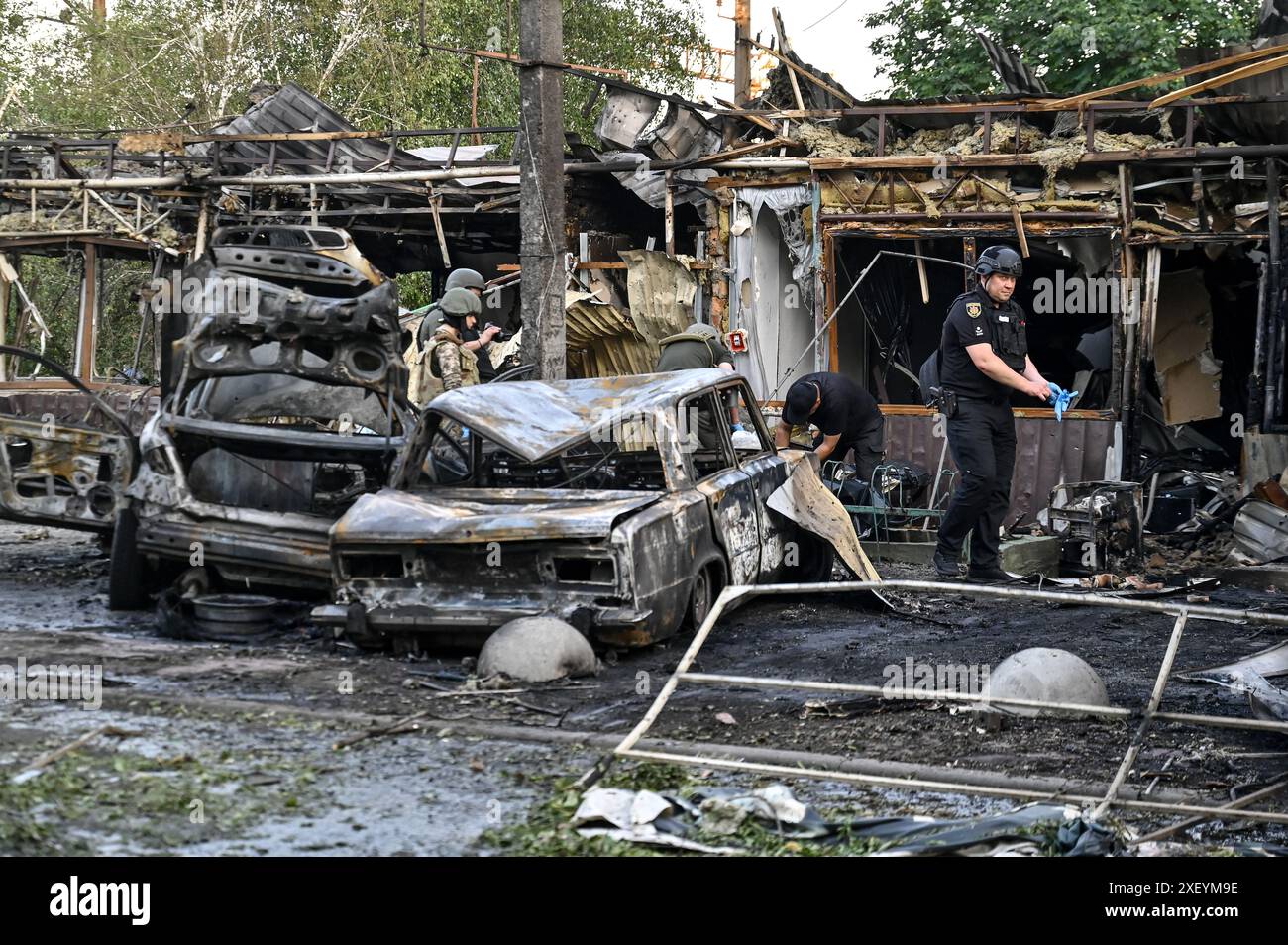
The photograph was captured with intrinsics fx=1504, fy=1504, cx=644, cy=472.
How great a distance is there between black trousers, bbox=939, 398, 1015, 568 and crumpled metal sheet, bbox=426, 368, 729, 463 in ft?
6.50

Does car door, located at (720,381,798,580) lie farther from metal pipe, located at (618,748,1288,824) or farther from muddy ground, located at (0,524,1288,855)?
metal pipe, located at (618,748,1288,824)

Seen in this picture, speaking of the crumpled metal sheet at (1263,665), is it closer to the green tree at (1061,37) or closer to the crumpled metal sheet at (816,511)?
the crumpled metal sheet at (816,511)

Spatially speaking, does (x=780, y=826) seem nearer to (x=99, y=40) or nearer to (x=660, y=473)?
(x=660, y=473)

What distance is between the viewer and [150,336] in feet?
77.4

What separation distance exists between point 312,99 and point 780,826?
17845mm

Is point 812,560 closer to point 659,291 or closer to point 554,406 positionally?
point 554,406

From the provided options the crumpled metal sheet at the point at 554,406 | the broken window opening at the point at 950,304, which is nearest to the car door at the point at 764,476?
the crumpled metal sheet at the point at 554,406

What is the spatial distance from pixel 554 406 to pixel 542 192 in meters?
3.67

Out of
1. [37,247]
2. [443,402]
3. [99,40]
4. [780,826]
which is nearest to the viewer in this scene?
[780,826]

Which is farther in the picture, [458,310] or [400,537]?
[458,310]

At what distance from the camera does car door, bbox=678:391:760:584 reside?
805cm

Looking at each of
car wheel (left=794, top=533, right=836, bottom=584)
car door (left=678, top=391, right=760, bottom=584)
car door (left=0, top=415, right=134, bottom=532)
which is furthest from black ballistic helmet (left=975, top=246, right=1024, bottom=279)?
car door (left=0, top=415, right=134, bottom=532)

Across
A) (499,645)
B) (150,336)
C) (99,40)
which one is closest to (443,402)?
(499,645)

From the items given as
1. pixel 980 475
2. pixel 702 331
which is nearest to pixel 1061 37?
pixel 702 331
